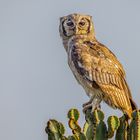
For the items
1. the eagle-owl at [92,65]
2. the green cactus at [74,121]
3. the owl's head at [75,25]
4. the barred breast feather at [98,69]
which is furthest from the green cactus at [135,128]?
the owl's head at [75,25]

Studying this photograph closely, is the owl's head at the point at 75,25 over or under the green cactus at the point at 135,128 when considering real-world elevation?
over

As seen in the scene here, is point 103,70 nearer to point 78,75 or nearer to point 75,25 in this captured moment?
point 78,75

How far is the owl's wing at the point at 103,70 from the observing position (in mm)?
14719

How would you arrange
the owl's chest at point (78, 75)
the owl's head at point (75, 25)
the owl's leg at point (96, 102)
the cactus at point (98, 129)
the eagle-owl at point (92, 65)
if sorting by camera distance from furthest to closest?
the owl's head at point (75, 25) → the owl's chest at point (78, 75) → the eagle-owl at point (92, 65) → the owl's leg at point (96, 102) → the cactus at point (98, 129)

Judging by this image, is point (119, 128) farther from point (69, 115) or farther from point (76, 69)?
point (76, 69)

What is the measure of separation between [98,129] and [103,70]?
13.8 ft

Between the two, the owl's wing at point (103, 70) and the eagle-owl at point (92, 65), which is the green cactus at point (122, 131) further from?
the owl's wing at point (103, 70)

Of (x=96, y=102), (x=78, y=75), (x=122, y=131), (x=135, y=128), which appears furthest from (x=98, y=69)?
(x=135, y=128)

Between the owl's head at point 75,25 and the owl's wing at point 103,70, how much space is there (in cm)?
30

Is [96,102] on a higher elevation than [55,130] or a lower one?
lower

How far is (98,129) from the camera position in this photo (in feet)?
36.5

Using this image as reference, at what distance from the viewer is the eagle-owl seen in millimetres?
14680

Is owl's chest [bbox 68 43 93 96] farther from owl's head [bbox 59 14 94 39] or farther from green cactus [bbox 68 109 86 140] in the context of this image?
green cactus [bbox 68 109 86 140]

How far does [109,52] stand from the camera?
1527cm
